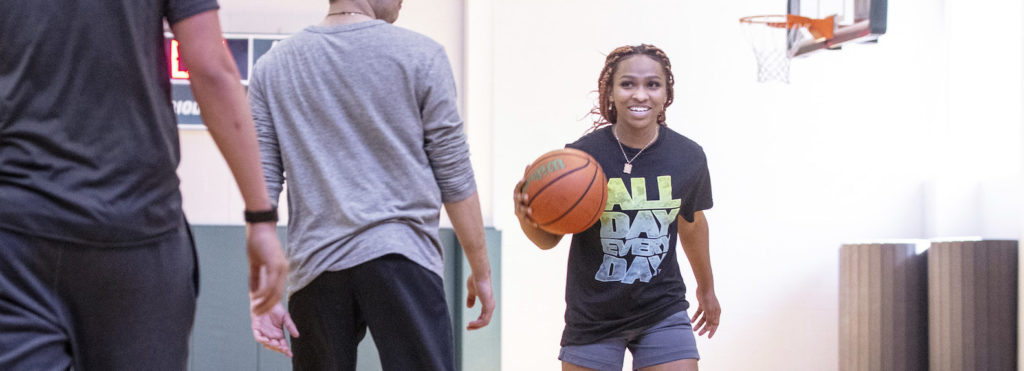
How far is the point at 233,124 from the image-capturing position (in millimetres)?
1659

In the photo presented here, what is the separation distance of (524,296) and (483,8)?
5.50 ft

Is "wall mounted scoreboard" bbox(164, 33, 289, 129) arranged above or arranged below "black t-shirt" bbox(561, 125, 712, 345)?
above

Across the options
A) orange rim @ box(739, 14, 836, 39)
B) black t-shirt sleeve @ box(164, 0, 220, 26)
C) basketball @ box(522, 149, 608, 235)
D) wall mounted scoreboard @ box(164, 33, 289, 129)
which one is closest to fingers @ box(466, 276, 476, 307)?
basketball @ box(522, 149, 608, 235)

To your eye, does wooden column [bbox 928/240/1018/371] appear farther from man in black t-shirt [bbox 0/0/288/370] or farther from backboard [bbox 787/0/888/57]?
man in black t-shirt [bbox 0/0/288/370]

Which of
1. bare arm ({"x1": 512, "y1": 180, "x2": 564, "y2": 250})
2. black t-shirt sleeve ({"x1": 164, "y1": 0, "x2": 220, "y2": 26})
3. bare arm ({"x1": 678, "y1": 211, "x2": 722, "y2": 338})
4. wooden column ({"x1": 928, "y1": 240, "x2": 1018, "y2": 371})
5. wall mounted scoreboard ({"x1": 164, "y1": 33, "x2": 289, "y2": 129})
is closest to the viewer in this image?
black t-shirt sleeve ({"x1": 164, "y1": 0, "x2": 220, "y2": 26})

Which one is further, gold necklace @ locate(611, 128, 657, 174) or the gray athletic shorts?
gold necklace @ locate(611, 128, 657, 174)

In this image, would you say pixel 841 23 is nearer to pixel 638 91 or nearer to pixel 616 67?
pixel 616 67

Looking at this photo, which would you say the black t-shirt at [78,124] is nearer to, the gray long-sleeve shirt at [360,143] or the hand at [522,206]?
the gray long-sleeve shirt at [360,143]

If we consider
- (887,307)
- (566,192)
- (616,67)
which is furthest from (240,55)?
(887,307)

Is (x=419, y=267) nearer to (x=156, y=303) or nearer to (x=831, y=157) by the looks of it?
(x=156, y=303)

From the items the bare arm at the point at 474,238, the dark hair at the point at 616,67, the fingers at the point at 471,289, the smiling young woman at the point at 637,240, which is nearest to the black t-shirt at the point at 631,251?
the smiling young woman at the point at 637,240

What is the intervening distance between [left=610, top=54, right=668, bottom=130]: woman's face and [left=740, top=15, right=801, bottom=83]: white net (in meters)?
2.62

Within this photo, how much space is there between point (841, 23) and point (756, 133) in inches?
43.8

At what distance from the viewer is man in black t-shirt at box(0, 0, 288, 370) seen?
1.48 m
